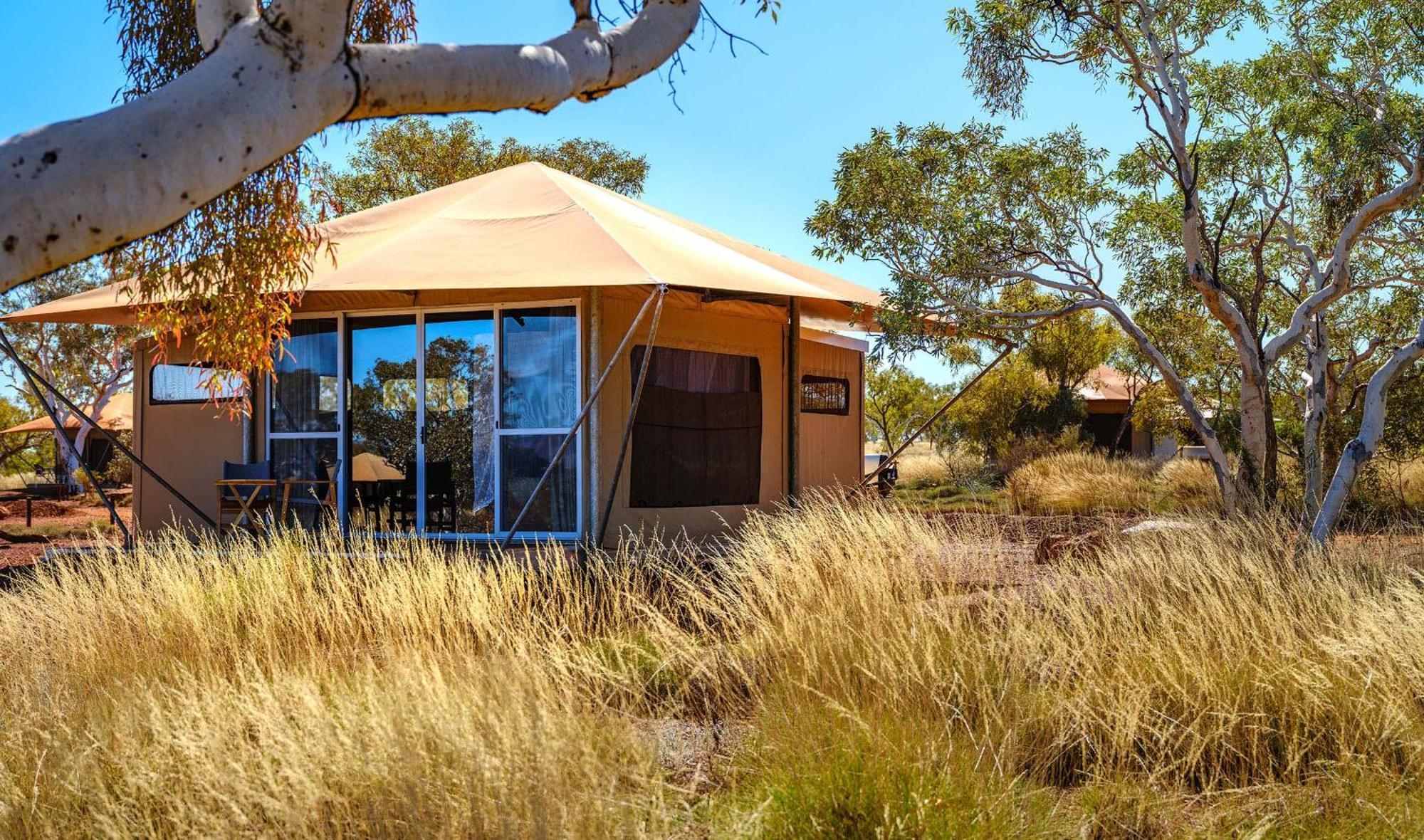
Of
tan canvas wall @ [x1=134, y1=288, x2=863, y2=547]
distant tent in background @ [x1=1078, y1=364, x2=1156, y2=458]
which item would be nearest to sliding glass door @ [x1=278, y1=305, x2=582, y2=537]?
tan canvas wall @ [x1=134, y1=288, x2=863, y2=547]

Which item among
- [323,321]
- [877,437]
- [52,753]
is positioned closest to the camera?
[52,753]

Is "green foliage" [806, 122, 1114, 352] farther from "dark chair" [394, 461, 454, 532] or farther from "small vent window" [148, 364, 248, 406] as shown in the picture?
"small vent window" [148, 364, 248, 406]

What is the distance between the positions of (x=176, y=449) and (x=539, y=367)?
3.85 metres

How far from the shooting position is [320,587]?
604 centimetres

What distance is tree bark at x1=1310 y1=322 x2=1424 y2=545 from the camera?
7035mm

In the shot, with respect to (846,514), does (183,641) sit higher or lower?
lower

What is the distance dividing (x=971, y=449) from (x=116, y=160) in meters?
23.5

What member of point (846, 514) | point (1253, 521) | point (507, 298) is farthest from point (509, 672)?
point (507, 298)

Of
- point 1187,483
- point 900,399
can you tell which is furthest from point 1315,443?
point 900,399

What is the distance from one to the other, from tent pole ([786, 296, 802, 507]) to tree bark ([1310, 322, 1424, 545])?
4290mm

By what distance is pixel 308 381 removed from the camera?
999cm

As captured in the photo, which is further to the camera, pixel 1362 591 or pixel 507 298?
pixel 507 298

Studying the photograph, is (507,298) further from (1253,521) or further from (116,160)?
(116,160)

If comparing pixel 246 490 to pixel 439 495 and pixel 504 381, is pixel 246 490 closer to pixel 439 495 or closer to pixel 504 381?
pixel 439 495
